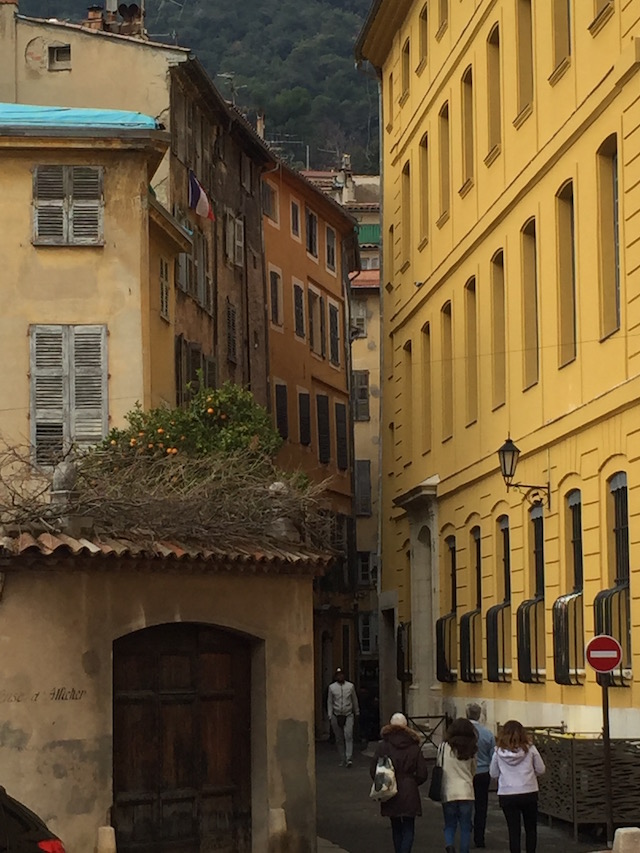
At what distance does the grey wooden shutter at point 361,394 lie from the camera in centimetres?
6519

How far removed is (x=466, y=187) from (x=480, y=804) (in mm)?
14566

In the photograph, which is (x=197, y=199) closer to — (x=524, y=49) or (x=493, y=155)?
(x=493, y=155)

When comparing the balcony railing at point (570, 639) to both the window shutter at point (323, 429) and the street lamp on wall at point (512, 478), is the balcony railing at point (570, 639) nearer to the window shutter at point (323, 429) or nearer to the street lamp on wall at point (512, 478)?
the street lamp on wall at point (512, 478)

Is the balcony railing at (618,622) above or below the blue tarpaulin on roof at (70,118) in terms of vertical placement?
below

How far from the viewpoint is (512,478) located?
28.3m

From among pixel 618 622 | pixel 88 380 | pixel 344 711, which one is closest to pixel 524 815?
pixel 618 622

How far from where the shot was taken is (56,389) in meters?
30.5

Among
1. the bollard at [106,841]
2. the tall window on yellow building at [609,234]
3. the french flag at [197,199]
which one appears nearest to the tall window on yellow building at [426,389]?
the french flag at [197,199]

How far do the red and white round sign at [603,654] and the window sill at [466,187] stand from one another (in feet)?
49.9

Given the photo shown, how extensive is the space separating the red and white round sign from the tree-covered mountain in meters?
85.5

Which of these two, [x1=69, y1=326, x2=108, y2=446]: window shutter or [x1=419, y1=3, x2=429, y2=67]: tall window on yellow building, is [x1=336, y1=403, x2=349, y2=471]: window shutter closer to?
[x1=419, y1=3, x2=429, y2=67]: tall window on yellow building

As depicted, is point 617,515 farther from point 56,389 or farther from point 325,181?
point 325,181

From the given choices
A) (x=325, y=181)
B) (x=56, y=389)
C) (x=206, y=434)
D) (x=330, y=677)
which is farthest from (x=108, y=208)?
(x=325, y=181)

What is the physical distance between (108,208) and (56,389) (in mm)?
3179
